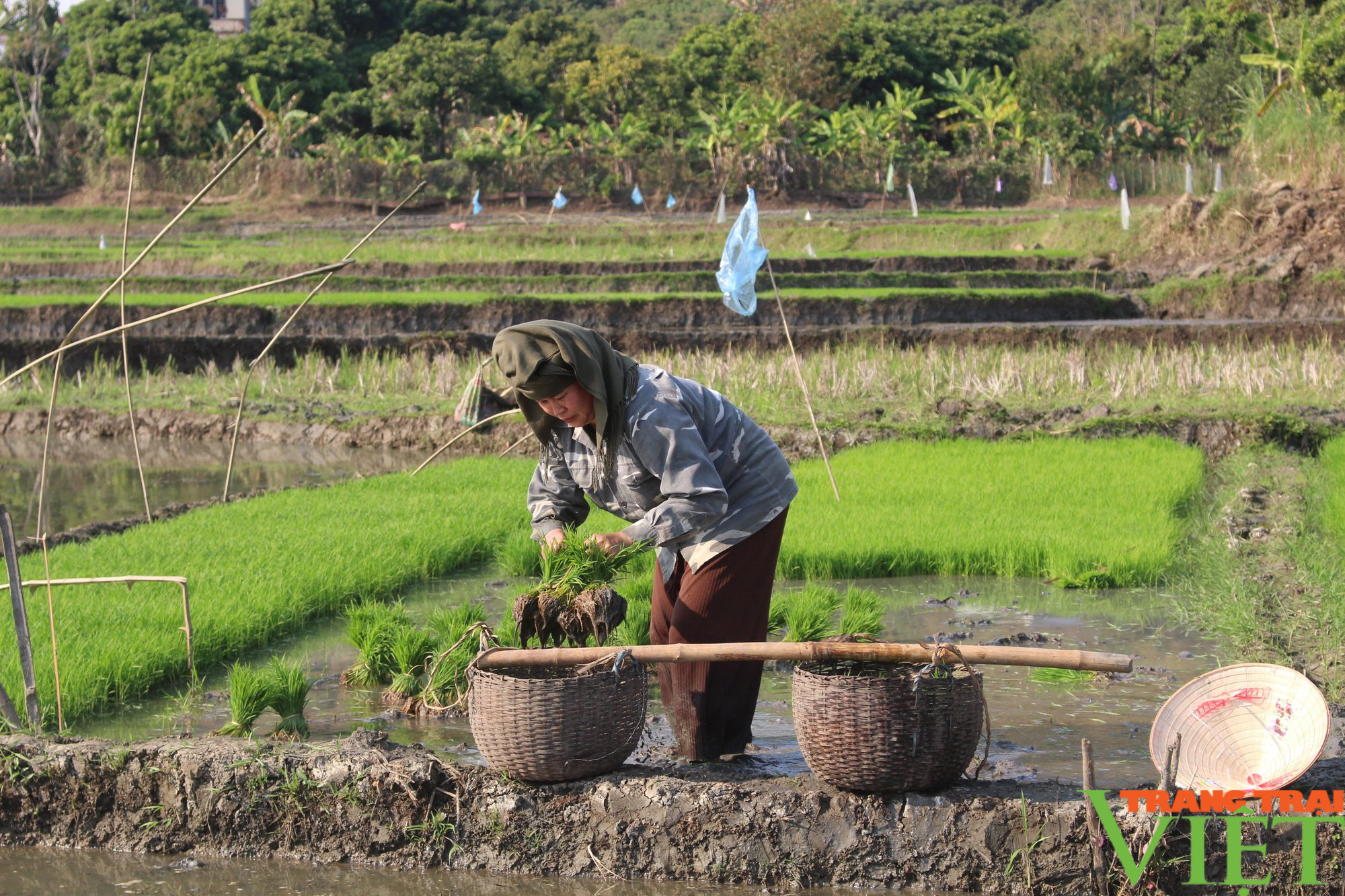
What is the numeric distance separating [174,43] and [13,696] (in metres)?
34.4

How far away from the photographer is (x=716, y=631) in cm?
329

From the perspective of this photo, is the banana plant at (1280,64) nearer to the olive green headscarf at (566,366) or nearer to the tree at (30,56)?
the olive green headscarf at (566,366)

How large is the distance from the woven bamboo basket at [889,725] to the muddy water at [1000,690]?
1.15 ft

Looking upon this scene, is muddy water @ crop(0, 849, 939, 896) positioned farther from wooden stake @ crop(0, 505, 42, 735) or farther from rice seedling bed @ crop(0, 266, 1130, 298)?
rice seedling bed @ crop(0, 266, 1130, 298)

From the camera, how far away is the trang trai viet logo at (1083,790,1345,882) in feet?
8.92

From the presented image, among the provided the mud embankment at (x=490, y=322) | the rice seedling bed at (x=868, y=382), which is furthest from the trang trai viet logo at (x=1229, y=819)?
the mud embankment at (x=490, y=322)

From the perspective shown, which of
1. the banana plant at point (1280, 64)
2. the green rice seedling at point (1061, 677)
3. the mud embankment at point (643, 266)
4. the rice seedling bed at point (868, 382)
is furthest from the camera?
the mud embankment at point (643, 266)

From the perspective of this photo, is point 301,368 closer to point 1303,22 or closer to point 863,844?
point 863,844

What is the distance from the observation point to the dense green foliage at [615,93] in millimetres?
30266

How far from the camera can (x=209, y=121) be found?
1223 inches

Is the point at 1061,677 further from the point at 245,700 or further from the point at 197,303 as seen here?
the point at 197,303

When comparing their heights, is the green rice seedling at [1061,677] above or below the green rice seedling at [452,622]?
below

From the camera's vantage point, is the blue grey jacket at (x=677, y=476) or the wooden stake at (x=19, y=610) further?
the wooden stake at (x=19, y=610)

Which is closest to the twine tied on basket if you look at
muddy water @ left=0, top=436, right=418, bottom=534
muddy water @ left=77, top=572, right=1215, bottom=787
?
muddy water @ left=77, top=572, right=1215, bottom=787
